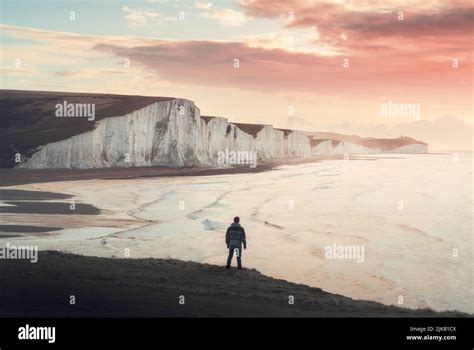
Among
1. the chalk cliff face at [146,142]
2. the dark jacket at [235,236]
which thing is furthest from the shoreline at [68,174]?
the dark jacket at [235,236]

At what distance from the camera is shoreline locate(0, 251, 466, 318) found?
41.7ft

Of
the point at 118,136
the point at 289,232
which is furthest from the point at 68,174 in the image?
the point at 289,232

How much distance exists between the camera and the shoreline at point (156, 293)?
12.7 m

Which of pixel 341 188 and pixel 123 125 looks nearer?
pixel 341 188

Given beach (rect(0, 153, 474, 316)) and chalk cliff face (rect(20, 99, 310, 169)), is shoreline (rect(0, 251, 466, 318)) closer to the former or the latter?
beach (rect(0, 153, 474, 316))

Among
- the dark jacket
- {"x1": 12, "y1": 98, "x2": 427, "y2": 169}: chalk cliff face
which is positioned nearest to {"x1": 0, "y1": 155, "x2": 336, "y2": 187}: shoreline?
{"x1": 12, "y1": 98, "x2": 427, "y2": 169}: chalk cliff face

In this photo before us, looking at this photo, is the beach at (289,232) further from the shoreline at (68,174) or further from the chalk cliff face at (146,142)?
the chalk cliff face at (146,142)

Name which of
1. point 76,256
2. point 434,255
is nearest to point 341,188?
point 434,255

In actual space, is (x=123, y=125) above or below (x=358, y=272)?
above

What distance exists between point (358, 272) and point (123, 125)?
65.8m

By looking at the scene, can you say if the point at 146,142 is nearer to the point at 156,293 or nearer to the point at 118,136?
the point at 118,136
